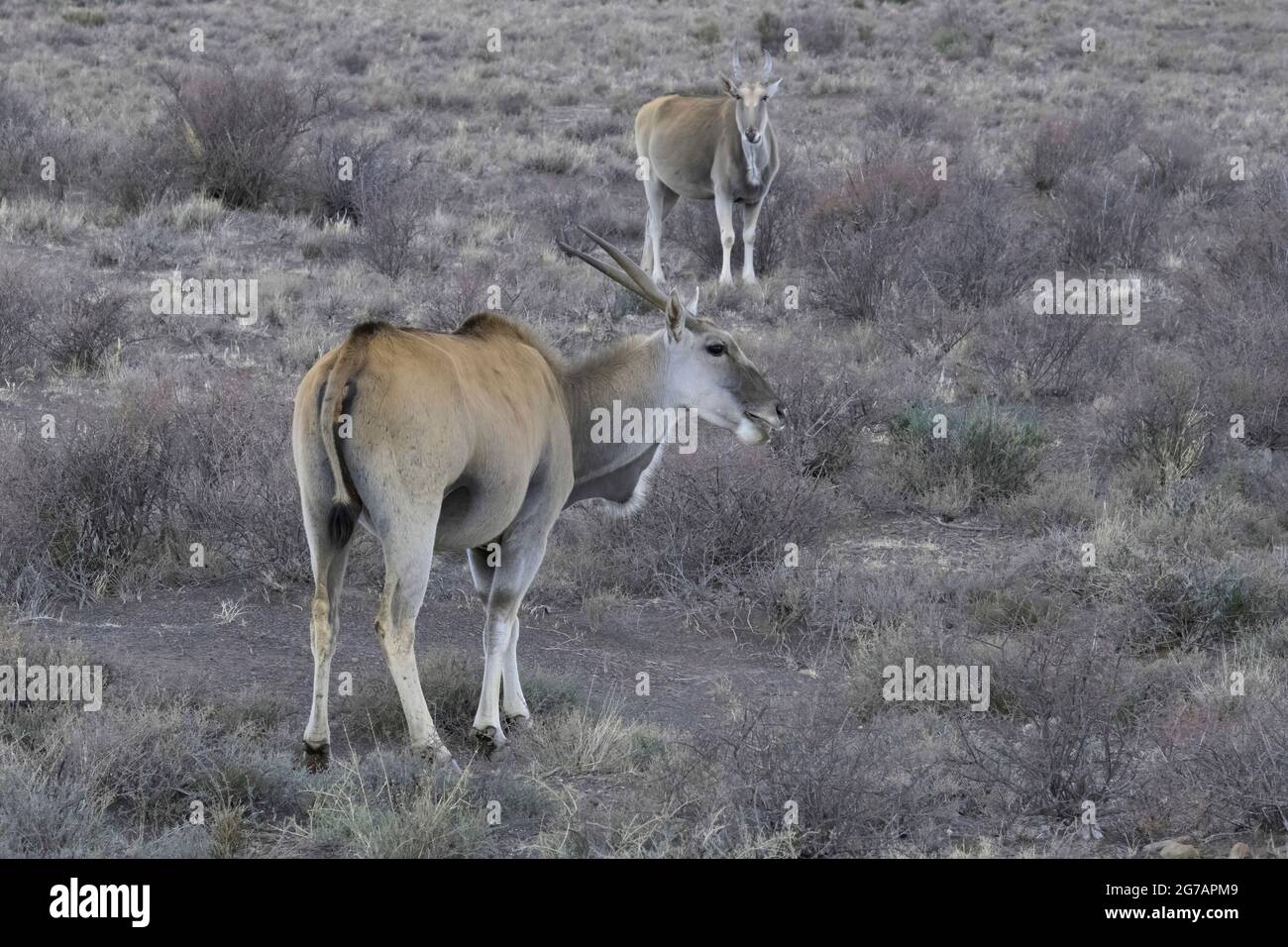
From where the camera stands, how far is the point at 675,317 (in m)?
7.03

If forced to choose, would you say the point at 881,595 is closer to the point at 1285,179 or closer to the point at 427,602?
the point at 427,602

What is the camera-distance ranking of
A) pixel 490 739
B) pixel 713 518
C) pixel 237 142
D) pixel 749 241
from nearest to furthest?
pixel 490 739 → pixel 713 518 → pixel 749 241 → pixel 237 142

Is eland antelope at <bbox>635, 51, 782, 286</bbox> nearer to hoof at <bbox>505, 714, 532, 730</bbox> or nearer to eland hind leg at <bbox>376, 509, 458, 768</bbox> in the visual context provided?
hoof at <bbox>505, 714, 532, 730</bbox>

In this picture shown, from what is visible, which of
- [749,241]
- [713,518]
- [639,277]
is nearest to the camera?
[639,277]

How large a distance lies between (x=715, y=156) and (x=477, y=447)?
38.4ft

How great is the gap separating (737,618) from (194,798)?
3.52 m

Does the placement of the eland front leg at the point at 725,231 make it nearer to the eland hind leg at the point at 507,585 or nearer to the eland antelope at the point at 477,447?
the eland antelope at the point at 477,447

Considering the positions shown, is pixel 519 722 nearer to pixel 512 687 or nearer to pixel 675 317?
pixel 512 687

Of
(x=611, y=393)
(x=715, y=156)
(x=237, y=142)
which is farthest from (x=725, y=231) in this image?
(x=611, y=393)

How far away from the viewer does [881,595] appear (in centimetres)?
833

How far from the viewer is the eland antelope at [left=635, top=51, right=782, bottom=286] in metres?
16.3

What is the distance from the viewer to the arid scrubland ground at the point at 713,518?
5668 millimetres

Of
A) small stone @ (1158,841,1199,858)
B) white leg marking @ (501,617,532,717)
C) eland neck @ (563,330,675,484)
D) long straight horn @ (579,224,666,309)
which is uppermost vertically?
long straight horn @ (579,224,666,309)

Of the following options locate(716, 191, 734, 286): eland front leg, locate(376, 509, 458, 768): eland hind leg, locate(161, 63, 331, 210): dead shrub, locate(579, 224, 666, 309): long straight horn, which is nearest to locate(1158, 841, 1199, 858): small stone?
locate(376, 509, 458, 768): eland hind leg
